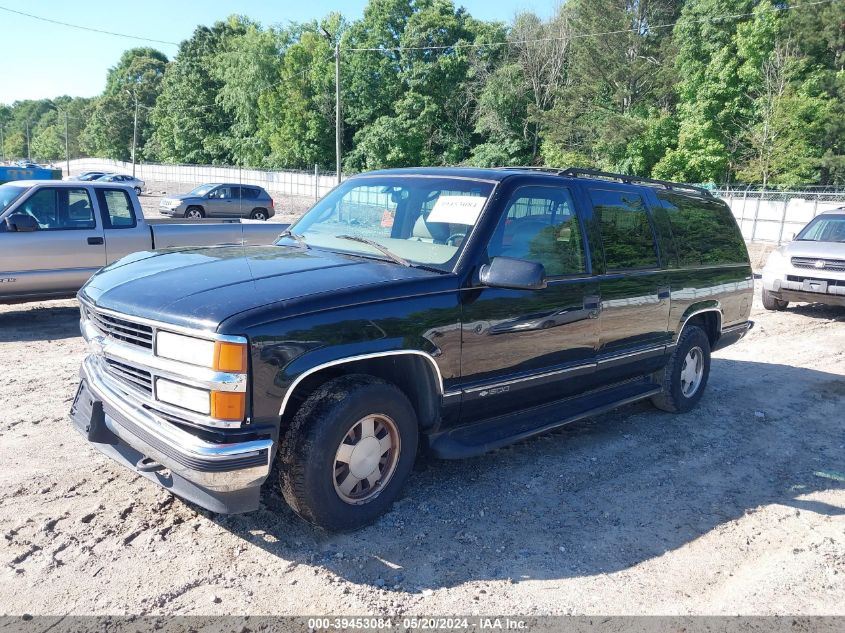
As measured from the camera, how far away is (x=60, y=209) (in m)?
8.60

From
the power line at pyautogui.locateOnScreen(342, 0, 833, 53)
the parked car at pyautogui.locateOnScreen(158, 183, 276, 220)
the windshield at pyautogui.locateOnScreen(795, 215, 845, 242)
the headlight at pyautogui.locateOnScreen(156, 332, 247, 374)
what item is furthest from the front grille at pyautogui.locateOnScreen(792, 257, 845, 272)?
the power line at pyautogui.locateOnScreen(342, 0, 833, 53)

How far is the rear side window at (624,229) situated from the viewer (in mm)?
4734

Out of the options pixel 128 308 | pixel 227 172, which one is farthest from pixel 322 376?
pixel 227 172

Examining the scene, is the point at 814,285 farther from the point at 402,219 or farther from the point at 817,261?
the point at 402,219

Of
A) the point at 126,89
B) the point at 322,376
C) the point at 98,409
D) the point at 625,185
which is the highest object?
the point at 126,89

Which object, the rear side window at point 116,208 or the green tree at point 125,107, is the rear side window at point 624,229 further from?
the green tree at point 125,107

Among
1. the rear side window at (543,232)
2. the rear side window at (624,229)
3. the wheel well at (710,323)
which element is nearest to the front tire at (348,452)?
the rear side window at (543,232)

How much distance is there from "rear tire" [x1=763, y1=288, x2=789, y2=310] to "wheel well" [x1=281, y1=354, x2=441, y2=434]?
385 inches

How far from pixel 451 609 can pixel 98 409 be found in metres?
2.11

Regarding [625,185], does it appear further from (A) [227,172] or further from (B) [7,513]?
(A) [227,172]

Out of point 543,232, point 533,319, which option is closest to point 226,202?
point 543,232

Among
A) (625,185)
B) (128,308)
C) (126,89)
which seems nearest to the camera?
(128,308)

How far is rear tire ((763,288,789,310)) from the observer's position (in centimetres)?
1144

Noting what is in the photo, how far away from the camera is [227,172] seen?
63031 millimetres
